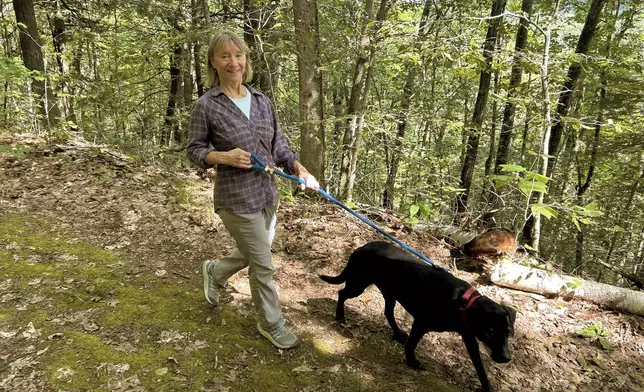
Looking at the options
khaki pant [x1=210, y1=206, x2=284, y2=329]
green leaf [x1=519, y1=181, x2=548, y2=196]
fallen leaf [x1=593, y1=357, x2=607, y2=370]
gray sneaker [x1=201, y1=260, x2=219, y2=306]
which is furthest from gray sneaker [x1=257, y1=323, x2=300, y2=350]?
fallen leaf [x1=593, y1=357, x2=607, y2=370]

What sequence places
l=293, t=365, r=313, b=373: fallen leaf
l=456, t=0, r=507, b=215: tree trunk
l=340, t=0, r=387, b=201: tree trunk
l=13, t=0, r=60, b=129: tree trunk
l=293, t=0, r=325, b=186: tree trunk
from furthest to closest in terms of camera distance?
l=456, t=0, r=507, b=215: tree trunk
l=13, t=0, r=60, b=129: tree trunk
l=340, t=0, r=387, b=201: tree trunk
l=293, t=0, r=325, b=186: tree trunk
l=293, t=365, r=313, b=373: fallen leaf

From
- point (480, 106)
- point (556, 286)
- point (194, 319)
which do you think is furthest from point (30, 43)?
point (556, 286)

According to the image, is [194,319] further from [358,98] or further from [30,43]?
[30,43]

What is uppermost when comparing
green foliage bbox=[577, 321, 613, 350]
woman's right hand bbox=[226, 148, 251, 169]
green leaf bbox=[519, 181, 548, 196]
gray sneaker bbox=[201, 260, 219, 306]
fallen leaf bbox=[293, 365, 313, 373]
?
woman's right hand bbox=[226, 148, 251, 169]

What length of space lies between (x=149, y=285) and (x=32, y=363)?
4.14 feet

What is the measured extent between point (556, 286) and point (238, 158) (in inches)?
165

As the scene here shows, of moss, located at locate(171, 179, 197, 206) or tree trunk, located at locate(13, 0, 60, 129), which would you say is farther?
tree trunk, located at locate(13, 0, 60, 129)

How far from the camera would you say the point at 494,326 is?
2688mm

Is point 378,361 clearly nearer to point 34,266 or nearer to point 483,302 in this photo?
point 483,302

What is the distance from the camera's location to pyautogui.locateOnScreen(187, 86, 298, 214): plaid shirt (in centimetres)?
247

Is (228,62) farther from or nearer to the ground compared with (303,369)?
farther from the ground

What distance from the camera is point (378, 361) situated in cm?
320

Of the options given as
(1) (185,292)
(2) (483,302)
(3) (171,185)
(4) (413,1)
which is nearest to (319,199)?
(3) (171,185)

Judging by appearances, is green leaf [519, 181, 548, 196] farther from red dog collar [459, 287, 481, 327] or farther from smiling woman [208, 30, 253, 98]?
smiling woman [208, 30, 253, 98]
